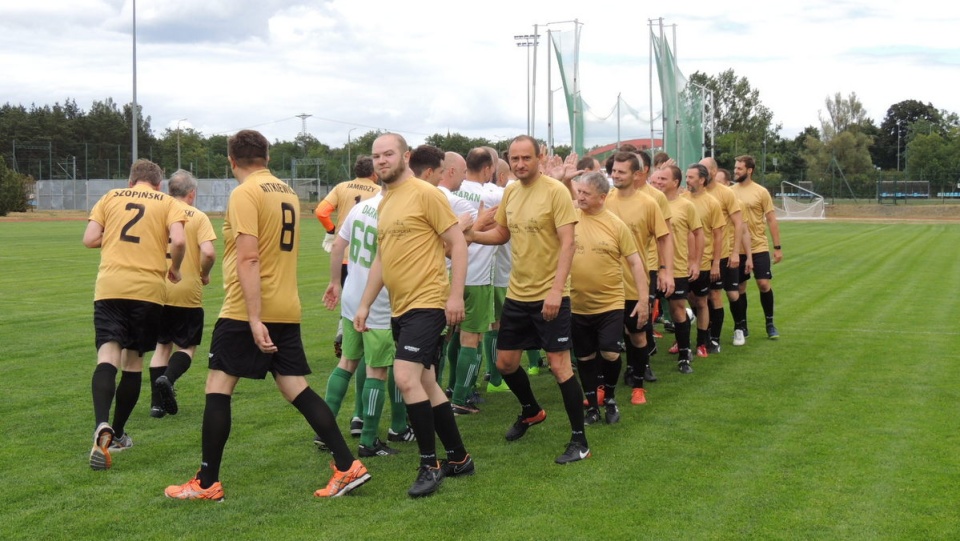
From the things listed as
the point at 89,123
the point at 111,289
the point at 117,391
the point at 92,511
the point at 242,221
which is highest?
the point at 89,123

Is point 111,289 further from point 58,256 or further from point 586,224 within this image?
point 58,256

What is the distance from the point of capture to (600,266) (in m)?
6.98

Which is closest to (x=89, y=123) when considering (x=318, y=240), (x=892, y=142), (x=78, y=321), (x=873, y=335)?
(x=318, y=240)

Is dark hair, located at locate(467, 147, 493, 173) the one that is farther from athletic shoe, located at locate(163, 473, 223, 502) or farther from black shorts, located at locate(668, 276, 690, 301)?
athletic shoe, located at locate(163, 473, 223, 502)

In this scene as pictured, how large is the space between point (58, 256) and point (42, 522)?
20869mm

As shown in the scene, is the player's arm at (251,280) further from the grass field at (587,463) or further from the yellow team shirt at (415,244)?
the grass field at (587,463)

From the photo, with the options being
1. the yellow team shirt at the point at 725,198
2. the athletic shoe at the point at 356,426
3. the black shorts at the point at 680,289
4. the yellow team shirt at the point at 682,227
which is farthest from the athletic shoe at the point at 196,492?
the yellow team shirt at the point at 725,198

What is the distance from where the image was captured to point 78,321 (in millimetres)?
12375

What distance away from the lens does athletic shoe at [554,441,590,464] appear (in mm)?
6012

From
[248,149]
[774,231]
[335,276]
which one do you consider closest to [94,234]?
[335,276]

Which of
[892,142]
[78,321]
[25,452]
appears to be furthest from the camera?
[892,142]

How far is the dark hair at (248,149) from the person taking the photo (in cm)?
520

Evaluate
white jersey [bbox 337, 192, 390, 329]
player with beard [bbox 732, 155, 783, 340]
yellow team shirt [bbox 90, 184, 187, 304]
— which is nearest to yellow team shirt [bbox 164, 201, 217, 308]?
yellow team shirt [bbox 90, 184, 187, 304]

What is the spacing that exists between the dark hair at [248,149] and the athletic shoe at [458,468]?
6.67 ft
